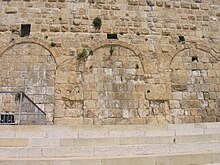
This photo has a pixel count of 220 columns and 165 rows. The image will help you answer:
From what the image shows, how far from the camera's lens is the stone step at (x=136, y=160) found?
4395mm

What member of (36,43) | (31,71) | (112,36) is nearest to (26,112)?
(31,71)

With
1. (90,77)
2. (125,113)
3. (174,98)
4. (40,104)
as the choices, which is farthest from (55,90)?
(174,98)

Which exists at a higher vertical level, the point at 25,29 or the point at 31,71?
the point at 25,29

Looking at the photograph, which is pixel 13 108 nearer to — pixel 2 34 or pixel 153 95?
pixel 2 34

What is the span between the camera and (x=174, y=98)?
973 cm

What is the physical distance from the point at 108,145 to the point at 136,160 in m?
0.72

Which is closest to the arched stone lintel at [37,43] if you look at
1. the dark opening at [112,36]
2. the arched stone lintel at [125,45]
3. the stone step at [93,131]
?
the arched stone lintel at [125,45]

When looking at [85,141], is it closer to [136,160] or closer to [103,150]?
[103,150]

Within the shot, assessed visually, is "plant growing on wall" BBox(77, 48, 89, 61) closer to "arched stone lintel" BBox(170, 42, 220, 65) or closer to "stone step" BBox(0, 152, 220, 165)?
"arched stone lintel" BBox(170, 42, 220, 65)

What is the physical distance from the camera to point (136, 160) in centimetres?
456

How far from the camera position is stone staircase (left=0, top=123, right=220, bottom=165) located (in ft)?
15.0

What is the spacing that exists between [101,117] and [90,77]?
4.88ft

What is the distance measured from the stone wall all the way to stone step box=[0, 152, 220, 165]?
444 cm

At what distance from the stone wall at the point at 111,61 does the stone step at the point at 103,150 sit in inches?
160
